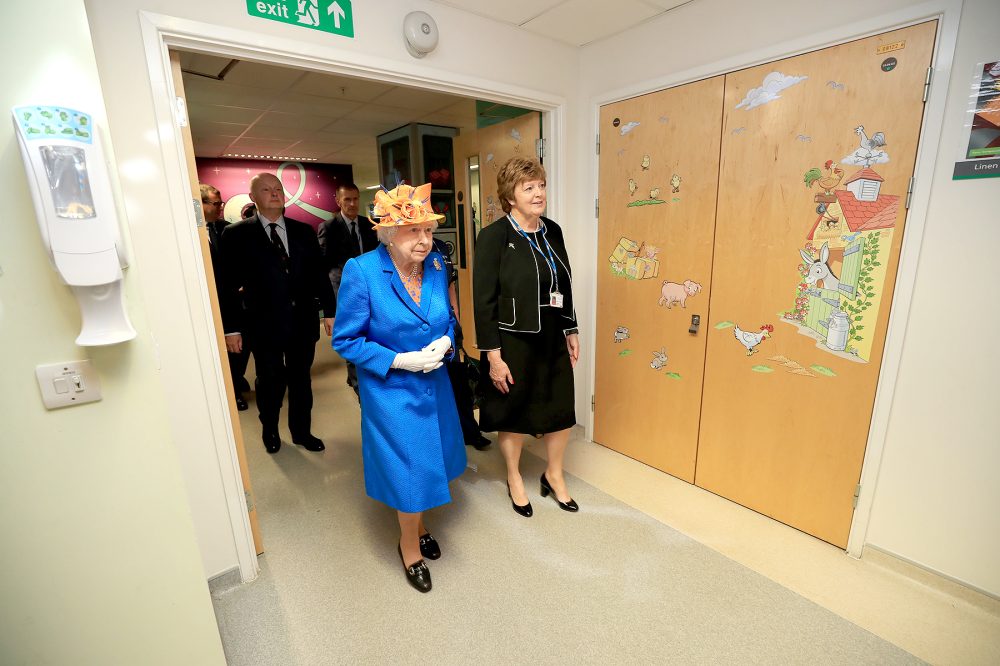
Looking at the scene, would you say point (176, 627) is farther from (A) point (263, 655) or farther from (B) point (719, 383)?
(B) point (719, 383)

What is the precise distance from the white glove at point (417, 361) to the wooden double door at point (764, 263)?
1.45m

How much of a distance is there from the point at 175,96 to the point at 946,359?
2966mm

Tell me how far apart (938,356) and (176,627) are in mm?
2721

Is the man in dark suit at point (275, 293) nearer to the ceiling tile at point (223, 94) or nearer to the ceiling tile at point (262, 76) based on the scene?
the ceiling tile at point (262, 76)

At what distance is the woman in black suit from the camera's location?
6.91 feet

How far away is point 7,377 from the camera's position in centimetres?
107

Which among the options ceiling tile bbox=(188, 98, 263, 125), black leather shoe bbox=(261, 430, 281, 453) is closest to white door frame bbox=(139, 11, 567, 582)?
black leather shoe bbox=(261, 430, 281, 453)

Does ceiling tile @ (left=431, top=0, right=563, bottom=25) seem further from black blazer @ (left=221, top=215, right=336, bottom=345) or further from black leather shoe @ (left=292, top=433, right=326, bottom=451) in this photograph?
black leather shoe @ (left=292, top=433, right=326, bottom=451)

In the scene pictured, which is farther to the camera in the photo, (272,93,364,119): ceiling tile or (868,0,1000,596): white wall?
(272,93,364,119): ceiling tile

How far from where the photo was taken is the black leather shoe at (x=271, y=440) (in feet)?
10.0

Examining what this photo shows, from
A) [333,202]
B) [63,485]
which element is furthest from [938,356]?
[333,202]

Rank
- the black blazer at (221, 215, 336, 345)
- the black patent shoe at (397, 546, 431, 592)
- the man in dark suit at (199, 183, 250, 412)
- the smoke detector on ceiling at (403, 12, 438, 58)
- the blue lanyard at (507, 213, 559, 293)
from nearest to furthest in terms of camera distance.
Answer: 1. the black patent shoe at (397, 546, 431, 592)
2. the smoke detector on ceiling at (403, 12, 438, 58)
3. the blue lanyard at (507, 213, 559, 293)
4. the black blazer at (221, 215, 336, 345)
5. the man in dark suit at (199, 183, 250, 412)

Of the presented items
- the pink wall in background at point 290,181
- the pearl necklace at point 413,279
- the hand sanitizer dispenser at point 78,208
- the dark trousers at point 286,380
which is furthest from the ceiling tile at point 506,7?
the pink wall in background at point 290,181

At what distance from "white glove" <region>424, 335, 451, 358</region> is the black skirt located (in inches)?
16.4
